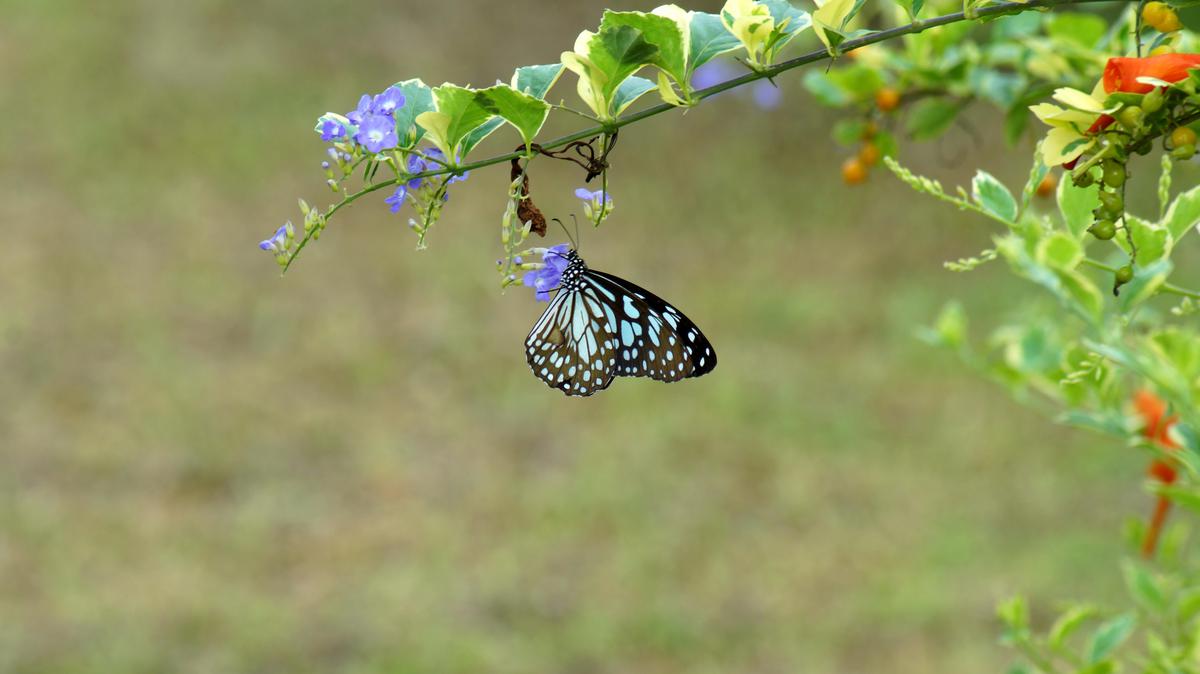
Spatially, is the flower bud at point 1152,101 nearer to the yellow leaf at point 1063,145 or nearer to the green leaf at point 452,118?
the yellow leaf at point 1063,145

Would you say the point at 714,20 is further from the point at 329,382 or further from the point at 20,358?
the point at 20,358

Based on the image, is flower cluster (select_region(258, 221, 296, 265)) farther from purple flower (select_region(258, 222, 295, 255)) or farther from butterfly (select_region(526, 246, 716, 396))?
butterfly (select_region(526, 246, 716, 396))

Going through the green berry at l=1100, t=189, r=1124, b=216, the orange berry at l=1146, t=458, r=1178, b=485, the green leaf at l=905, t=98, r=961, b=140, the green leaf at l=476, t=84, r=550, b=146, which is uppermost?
the green leaf at l=905, t=98, r=961, b=140

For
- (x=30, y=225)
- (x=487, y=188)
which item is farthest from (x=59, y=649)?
(x=487, y=188)

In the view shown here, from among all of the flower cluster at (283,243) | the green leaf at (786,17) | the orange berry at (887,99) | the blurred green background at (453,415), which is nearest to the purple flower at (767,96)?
the green leaf at (786,17)

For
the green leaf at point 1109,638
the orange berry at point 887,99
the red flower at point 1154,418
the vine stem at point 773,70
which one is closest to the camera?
the vine stem at point 773,70

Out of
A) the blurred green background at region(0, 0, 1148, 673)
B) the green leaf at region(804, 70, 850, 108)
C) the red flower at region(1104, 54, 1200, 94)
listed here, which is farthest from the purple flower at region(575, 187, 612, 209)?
the blurred green background at region(0, 0, 1148, 673)

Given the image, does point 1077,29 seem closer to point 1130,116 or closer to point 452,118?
point 1130,116
